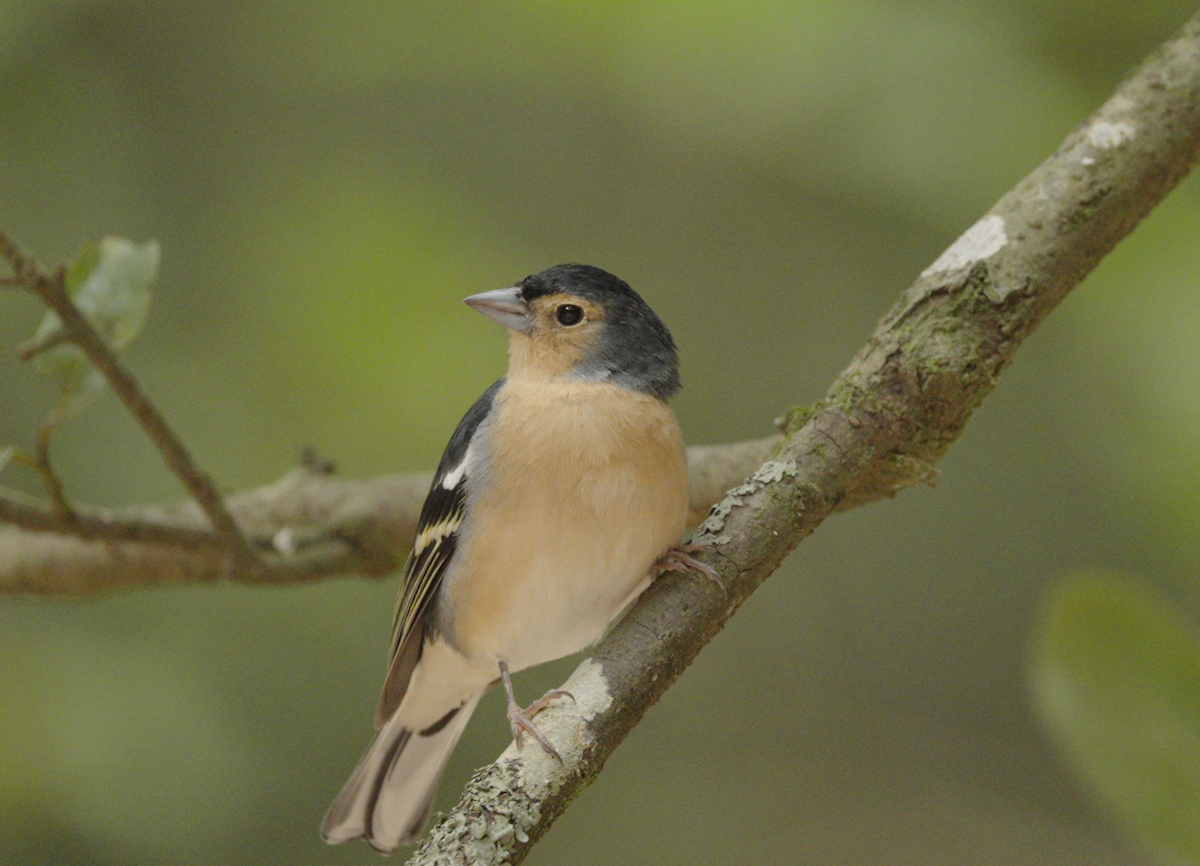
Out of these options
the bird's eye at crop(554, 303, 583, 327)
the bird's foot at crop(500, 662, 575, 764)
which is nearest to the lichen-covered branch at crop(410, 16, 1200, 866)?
the bird's foot at crop(500, 662, 575, 764)

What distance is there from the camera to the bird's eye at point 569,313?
8.39ft

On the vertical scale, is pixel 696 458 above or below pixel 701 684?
below

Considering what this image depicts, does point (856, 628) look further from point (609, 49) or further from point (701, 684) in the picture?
point (609, 49)

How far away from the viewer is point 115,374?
8.51 ft

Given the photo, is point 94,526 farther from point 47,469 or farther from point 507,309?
point 507,309

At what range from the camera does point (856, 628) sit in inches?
197

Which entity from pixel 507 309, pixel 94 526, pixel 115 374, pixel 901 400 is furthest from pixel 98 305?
pixel 901 400

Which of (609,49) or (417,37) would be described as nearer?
(609,49)

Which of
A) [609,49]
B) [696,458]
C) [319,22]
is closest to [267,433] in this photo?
[319,22]

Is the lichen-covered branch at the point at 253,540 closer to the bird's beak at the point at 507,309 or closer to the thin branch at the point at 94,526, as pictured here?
the thin branch at the point at 94,526

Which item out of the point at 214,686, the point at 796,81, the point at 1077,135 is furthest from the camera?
the point at 214,686

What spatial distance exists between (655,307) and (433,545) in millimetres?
2721

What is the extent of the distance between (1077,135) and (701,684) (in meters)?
3.18

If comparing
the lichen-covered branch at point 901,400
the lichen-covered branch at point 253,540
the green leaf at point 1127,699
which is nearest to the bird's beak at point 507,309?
the lichen-covered branch at point 253,540
